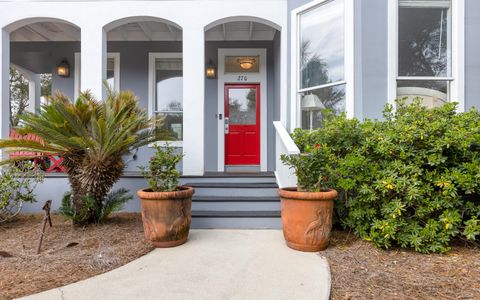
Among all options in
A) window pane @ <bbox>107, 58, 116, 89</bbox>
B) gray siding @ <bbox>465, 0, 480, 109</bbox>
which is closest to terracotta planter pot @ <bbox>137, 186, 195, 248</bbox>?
gray siding @ <bbox>465, 0, 480, 109</bbox>

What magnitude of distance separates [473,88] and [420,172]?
6.22 feet

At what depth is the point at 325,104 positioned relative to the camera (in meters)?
4.11

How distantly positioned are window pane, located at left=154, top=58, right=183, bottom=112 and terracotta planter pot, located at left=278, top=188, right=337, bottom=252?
418cm

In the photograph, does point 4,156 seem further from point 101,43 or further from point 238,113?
point 238,113

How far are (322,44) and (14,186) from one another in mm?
4822

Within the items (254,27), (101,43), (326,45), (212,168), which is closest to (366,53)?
(326,45)

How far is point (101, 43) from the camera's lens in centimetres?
456

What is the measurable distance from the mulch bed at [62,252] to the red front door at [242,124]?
2.67 metres

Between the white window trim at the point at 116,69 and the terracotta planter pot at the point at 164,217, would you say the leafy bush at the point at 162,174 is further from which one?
the white window trim at the point at 116,69

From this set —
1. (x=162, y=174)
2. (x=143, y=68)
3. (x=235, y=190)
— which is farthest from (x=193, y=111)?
(x=143, y=68)

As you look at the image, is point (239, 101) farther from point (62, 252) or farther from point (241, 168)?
point (62, 252)

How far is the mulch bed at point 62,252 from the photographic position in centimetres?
224

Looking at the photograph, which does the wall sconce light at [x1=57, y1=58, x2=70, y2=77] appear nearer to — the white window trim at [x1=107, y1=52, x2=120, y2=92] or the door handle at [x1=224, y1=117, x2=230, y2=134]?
the white window trim at [x1=107, y1=52, x2=120, y2=92]

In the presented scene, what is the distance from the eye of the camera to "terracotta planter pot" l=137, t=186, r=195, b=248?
9.70 ft
